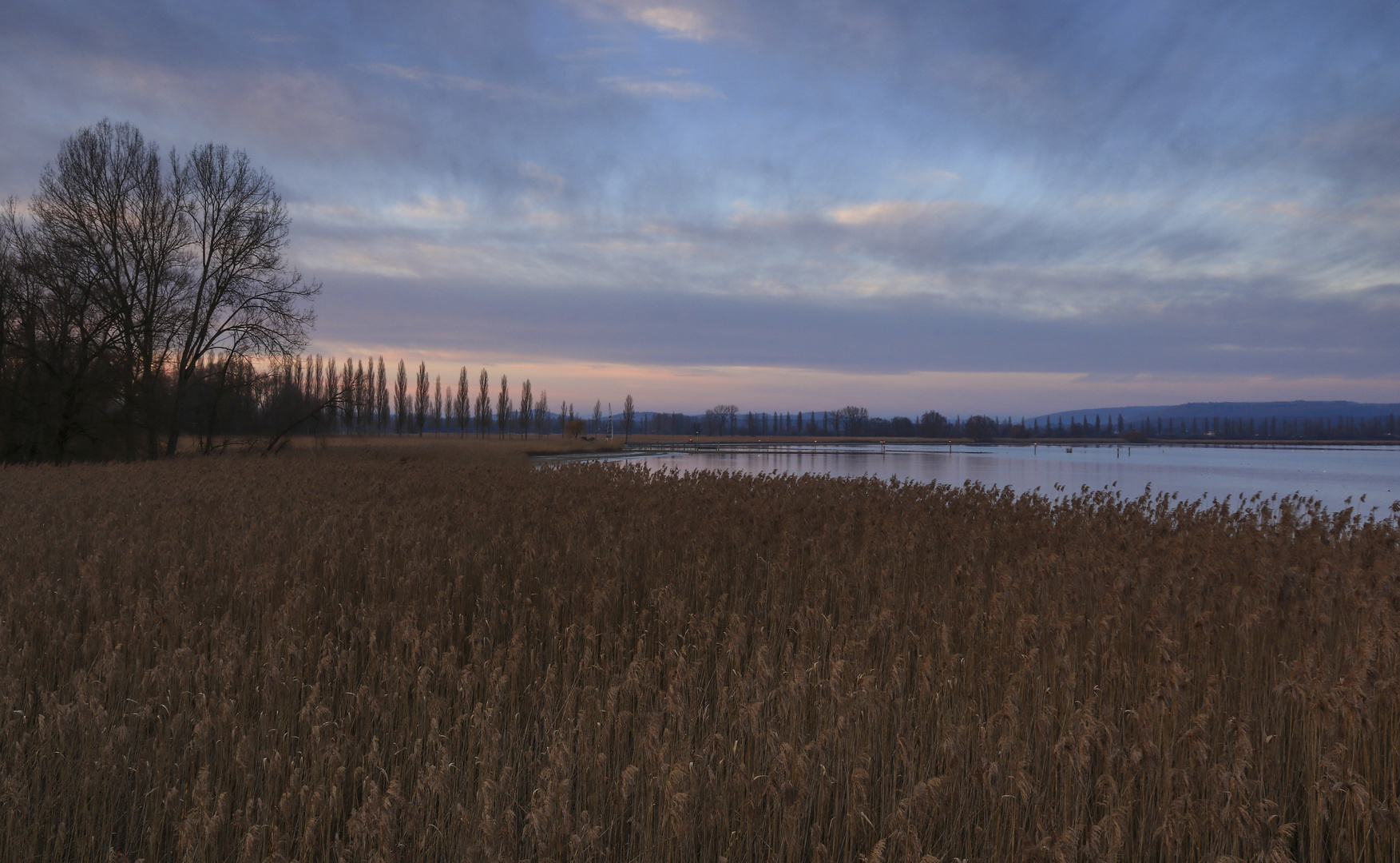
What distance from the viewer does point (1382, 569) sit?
21.8 ft

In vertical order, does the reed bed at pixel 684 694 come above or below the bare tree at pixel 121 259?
below

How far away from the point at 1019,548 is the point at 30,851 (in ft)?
29.7

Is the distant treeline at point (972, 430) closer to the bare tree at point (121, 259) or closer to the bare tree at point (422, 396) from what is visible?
the bare tree at point (422, 396)

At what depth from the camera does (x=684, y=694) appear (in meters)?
3.85

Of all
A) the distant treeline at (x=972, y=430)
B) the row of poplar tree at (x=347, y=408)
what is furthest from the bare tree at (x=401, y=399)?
the distant treeline at (x=972, y=430)

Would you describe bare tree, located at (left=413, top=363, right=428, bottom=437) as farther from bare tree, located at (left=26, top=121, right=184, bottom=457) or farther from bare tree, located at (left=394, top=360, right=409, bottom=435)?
bare tree, located at (left=26, top=121, right=184, bottom=457)

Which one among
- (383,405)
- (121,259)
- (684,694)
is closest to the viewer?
(684,694)

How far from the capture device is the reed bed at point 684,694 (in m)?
2.77

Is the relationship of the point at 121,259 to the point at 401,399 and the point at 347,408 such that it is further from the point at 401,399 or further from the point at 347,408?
the point at 401,399

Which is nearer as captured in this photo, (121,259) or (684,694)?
(684,694)

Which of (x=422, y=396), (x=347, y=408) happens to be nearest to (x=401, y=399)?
(x=422, y=396)

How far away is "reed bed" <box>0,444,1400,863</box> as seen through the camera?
277 centimetres

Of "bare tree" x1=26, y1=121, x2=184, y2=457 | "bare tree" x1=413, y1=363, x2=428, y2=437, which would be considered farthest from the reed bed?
"bare tree" x1=413, y1=363, x2=428, y2=437

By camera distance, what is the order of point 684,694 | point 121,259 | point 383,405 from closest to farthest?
point 684,694 < point 121,259 < point 383,405
